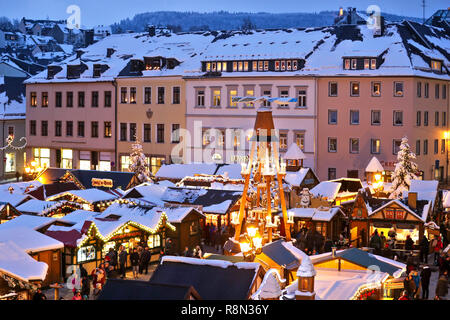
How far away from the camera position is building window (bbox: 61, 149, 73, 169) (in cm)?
5628

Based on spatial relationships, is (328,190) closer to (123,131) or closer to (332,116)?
(332,116)

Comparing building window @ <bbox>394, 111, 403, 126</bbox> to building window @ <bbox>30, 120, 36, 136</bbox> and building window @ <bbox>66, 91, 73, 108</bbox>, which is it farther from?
building window @ <bbox>30, 120, 36, 136</bbox>

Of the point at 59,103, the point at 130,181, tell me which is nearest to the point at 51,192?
the point at 130,181

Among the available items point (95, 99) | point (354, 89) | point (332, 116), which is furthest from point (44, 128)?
point (354, 89)

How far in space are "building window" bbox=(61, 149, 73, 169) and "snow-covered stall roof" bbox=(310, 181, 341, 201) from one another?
90.6ft

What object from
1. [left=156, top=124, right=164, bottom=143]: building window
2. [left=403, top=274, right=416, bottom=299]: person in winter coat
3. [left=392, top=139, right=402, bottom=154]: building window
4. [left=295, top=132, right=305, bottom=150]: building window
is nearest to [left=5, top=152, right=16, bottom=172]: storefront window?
[left=156, top=124, right=164, bottom=143]: building window

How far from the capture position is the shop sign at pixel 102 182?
36.7 m

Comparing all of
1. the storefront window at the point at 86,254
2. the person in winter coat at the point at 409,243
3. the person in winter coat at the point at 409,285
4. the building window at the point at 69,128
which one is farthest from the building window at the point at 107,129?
the person in winter coat at the point at 409,285

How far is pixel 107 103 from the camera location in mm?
55000

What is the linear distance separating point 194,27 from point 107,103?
24.4 m

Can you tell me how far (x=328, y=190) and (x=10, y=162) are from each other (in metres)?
32.0

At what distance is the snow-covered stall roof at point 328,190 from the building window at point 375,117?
13.3 m

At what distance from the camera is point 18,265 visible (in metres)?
18.1
